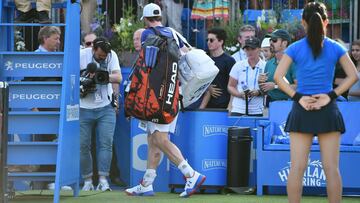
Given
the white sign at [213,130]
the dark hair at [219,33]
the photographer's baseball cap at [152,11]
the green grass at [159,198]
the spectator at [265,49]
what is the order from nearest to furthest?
the green grass at [159,198] < the photographer's baseball cap at [152,11] < the white sign at [213,130] < the dark hair at [219,33] < the spectator at [265,49]

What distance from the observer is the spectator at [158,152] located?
38.6 feet

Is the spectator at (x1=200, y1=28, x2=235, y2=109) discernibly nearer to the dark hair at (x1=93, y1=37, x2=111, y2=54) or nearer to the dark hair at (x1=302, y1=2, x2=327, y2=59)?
the dark hair at (x1=93, y1=37, x2=111, y2=54)

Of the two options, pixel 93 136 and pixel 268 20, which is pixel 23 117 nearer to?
pixel 93 136

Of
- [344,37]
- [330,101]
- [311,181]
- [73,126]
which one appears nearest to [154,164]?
[73,126]

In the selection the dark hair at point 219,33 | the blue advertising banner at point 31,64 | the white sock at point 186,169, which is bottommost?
the white sock at point 186,169

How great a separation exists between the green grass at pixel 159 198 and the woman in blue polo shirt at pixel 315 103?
7.90ft

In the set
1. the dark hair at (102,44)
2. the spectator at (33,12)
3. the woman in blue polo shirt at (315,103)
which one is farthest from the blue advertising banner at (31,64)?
the woman in blue polo shirt at (315,103)

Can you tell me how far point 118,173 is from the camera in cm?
1411

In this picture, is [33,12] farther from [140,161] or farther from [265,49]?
[265,49]

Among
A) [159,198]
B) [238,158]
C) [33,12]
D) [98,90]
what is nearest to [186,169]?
[159,198]

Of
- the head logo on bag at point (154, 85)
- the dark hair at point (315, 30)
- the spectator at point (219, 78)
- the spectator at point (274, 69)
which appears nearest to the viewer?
the dark hair at point (315, 30)

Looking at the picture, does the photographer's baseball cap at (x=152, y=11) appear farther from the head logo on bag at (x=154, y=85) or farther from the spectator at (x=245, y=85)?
the spectator at (x=245, y=85)

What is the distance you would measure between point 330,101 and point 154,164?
357cm

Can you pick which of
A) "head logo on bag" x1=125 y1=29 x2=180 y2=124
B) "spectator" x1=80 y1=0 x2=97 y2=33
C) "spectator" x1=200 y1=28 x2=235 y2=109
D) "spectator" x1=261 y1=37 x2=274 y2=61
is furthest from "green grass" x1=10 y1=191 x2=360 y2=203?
"spectator" x1=80 y1=0 x2=97 y2=33
